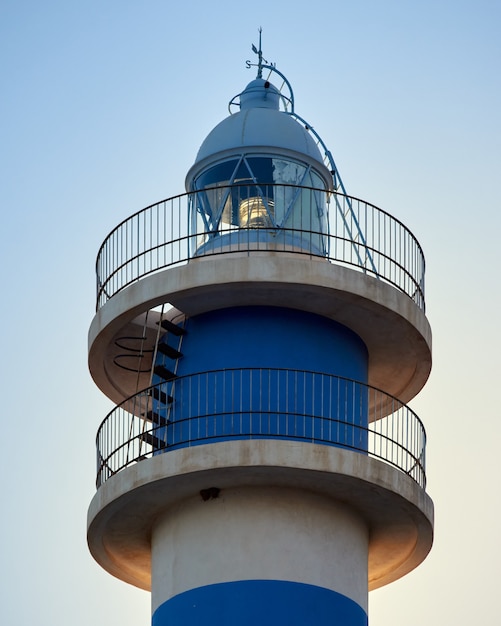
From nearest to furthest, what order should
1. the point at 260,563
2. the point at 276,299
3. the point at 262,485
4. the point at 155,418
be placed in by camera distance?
the point at 260,563
the point at 262,485
the point at 155,418
the point at 276,299

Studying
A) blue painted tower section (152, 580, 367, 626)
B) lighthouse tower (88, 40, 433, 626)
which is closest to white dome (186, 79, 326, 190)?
lighthouse tower (88, 40, 433, 626)

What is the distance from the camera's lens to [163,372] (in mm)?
27688

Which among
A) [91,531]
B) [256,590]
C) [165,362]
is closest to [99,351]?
[165,362]

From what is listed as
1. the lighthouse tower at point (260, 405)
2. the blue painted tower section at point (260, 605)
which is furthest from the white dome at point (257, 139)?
the blue painted tower section at point (260, 605)

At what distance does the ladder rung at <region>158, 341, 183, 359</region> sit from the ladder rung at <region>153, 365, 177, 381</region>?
26cm

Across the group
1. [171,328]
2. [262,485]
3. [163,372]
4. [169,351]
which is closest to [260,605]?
[262,485]

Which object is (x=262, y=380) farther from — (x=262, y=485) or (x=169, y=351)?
(x=169, y=351)

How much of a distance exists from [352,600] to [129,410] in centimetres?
540

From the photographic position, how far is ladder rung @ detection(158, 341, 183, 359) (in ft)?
90.9

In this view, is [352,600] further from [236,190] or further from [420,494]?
[236,190]

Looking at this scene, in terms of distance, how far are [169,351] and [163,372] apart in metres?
0.35

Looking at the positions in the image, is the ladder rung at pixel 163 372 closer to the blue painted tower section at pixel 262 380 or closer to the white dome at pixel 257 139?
the blue painted tower section at pixel 262 380

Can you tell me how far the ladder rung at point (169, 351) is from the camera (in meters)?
27.7

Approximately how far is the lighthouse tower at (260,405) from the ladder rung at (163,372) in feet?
0.07
